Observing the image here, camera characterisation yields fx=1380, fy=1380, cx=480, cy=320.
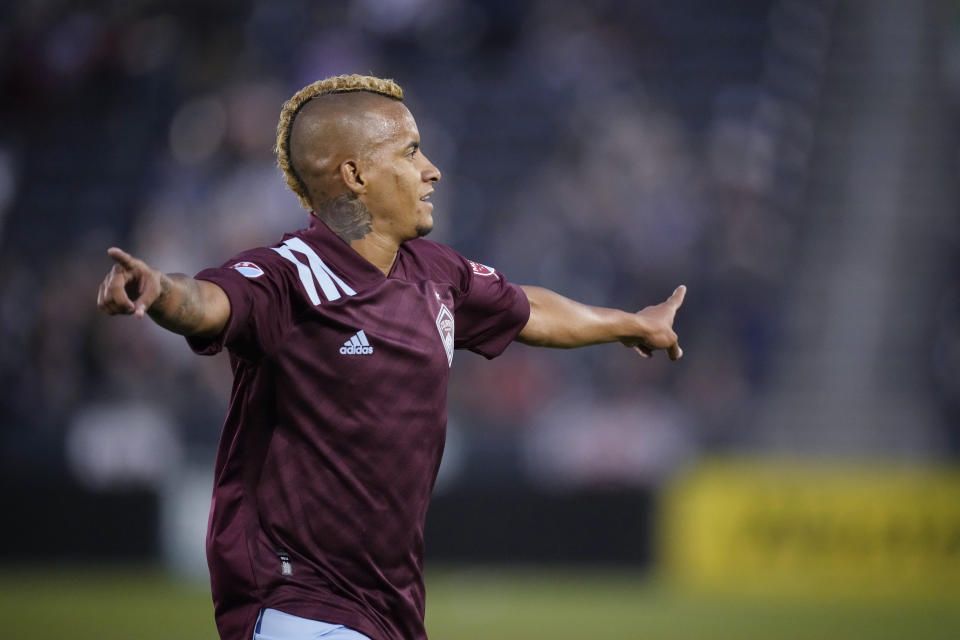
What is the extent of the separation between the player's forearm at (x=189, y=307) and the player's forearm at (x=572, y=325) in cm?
138

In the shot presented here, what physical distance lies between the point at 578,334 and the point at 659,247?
31.7 ft

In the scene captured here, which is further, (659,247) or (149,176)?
(149,176)

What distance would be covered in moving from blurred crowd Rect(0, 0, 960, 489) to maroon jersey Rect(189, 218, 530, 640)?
8.95 meters

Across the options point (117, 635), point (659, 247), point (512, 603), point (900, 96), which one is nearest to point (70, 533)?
point (117, 635)

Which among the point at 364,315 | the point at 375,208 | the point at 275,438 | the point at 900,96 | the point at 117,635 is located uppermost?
the point at 900,96

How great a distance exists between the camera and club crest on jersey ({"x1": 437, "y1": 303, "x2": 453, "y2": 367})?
4.08 meters

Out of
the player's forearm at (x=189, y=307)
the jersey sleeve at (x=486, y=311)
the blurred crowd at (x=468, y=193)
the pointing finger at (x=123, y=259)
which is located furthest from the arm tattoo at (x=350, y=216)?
the blurred crowd at (x=468, y=193)

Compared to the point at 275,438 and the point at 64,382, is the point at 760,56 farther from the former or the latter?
the point at 275,438

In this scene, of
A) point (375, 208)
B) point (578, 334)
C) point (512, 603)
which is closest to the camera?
point (375, 208)

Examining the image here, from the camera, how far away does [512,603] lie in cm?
1198

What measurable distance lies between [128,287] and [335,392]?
744mm

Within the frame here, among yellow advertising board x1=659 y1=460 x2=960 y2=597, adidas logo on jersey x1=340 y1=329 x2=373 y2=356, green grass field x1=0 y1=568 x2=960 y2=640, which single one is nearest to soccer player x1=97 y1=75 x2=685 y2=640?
adidas logo on jersey x1=340 y1=329 x2=373 y2=356

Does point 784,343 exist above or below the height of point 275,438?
above

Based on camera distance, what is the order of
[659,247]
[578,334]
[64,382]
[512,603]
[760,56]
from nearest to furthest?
[578,334] < [512,603] < [64,382] < [659,247] < [760,56]
